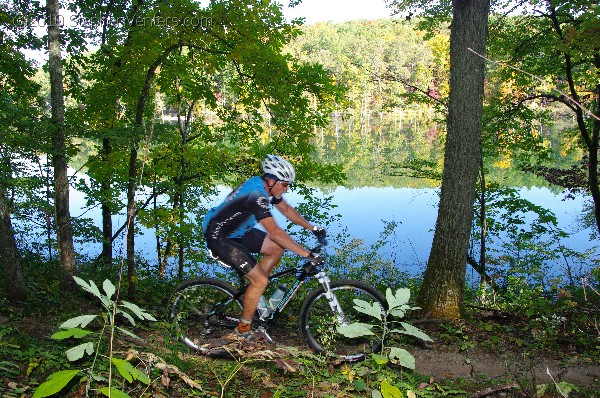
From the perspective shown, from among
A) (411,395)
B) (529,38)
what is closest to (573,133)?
(529,38)

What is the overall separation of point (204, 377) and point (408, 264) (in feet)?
43.5

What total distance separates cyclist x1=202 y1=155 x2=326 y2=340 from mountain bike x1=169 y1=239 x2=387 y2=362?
0.24 m

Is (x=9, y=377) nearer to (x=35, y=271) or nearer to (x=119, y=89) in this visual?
(x=35, y=271)

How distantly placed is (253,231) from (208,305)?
1242mm

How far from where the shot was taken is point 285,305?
5.48 metres

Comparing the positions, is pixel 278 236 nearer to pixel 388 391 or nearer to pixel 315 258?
pixel 315 258

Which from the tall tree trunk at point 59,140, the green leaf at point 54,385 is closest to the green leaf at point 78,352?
the green leaf at point 54,385

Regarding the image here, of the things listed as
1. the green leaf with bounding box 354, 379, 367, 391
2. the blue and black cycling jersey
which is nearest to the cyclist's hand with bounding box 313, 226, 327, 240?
the blue and black cycling jersey

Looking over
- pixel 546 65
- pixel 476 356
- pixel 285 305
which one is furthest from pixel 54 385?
pixel 546 65

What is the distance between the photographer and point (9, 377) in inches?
130

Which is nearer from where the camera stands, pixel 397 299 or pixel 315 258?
pixel 397 299


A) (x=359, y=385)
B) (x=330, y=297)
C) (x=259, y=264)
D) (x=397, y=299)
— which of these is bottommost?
(x=359, y=385)

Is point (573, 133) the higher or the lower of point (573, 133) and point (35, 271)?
the higher

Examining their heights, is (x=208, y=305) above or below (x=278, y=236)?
below
